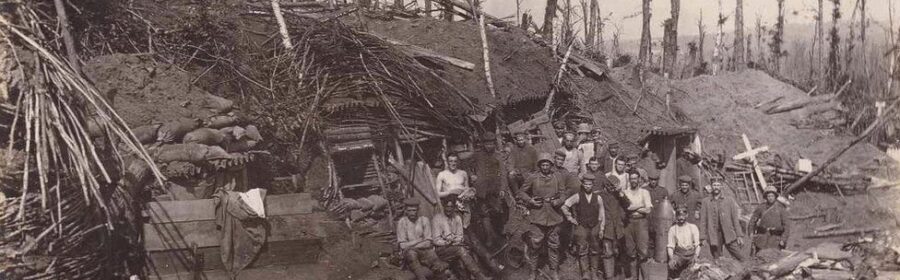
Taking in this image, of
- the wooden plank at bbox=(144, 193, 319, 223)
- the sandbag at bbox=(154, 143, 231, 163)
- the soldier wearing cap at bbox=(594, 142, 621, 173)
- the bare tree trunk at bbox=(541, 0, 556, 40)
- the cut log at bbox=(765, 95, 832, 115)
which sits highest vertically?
the bare tree trunk at bbox=(541, 0, 556, 40)

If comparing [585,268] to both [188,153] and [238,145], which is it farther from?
[188,153]

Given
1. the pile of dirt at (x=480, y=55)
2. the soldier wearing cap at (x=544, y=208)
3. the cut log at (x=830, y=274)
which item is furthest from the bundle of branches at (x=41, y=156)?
the cut log at (x=830, y=274)

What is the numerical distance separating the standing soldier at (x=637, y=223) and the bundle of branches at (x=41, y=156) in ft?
21.6

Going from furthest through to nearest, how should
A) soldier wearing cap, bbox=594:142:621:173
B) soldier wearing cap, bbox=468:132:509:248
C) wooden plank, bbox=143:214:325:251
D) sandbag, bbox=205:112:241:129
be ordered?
soldier wearing cap, bbox=594:142:621:173 < soldier wearing cap, bbox=468:132:509:248 < sandbag, bbox=205:112:241:129 < wooden plank, bbox=143:214:325:251

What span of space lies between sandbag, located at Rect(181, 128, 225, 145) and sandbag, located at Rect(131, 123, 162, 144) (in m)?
0.26

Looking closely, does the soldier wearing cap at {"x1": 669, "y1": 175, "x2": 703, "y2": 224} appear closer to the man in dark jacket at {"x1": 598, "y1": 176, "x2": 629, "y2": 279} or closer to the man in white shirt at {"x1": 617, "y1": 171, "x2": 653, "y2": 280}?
the man in white shirt at {"x1": 617, "y1": 171, "x2": 653, "y2": 280}

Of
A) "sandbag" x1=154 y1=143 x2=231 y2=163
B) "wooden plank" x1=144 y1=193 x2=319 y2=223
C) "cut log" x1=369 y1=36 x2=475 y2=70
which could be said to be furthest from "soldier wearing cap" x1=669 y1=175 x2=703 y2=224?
"sandbag" x1=154 y1=143 x2=231 y2=163

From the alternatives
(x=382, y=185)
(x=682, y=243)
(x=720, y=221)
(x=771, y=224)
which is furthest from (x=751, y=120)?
(x=382, y=185)

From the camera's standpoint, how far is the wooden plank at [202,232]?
590cm

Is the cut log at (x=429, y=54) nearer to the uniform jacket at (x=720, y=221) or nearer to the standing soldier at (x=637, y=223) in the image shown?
the standing soldier at (x=637, y=223)

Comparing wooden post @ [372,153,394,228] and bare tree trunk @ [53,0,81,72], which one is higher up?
bare tree trunk @ [53,0,81,72]

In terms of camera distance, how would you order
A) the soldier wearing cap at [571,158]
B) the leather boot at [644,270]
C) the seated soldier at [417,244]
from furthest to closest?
the soldier wearing cap at [571,158], the leather boot at [644,270], the seated soldier at [417,244]

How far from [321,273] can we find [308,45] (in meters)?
3.49

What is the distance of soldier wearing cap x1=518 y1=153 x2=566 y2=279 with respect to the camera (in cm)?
903
